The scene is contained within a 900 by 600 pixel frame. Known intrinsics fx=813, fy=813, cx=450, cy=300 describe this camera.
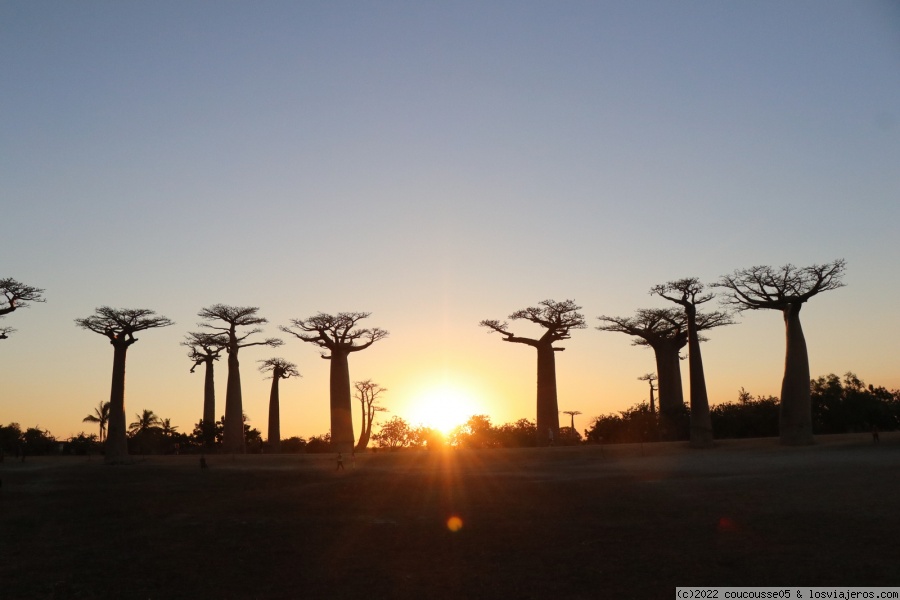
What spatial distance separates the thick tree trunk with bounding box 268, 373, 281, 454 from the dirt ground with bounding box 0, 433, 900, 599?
30.4 m

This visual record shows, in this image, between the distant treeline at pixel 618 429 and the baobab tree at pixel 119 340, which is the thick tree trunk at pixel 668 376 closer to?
the distant treeline at pixel 618 429

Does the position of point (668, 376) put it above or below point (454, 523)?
above

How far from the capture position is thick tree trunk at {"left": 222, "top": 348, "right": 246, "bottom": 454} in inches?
1863

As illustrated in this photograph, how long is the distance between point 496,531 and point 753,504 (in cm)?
520

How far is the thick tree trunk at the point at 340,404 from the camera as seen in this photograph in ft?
148

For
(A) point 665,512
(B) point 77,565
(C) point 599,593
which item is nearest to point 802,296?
(A) point 665,512

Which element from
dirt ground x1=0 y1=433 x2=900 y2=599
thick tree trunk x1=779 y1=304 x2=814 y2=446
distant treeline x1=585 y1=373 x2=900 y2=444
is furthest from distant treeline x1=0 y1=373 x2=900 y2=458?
dirt ground x1=0 y1=433 x2=900 y2=599

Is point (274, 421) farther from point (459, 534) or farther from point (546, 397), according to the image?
point (459, 534)

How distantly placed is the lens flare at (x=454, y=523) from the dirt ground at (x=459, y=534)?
0.20 meters

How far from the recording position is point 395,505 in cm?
1811

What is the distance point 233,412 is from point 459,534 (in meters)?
36.3

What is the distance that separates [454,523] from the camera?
1527cm

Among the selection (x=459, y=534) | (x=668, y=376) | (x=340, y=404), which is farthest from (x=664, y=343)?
(x=459, y=534)

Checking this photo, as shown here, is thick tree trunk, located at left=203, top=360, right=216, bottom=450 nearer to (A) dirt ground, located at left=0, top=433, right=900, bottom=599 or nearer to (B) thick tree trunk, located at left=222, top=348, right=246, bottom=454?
(B) thick tree trunk, located at left=222, top=348, right=246, bottom=454
